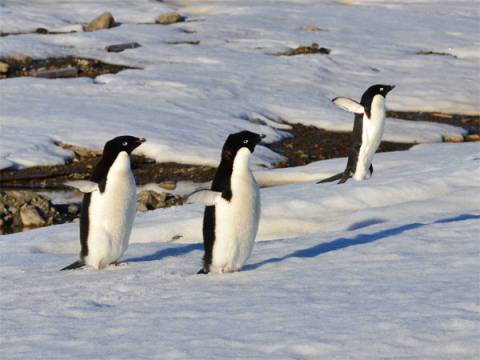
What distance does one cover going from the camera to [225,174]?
646 centimetres

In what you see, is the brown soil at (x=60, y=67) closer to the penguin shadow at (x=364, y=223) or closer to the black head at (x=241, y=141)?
the penguin shadow at (x=364, y=223)

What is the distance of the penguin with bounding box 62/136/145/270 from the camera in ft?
23.2

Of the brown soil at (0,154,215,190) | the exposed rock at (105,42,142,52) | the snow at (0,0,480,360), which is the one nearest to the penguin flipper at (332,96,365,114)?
the snow at (0,0,480,360)

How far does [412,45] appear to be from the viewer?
79.2 ft

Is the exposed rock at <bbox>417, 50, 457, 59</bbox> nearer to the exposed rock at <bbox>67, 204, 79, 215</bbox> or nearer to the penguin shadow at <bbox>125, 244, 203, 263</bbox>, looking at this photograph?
the exposed rock at <bbox>67, 204, 79, 215</bbox>

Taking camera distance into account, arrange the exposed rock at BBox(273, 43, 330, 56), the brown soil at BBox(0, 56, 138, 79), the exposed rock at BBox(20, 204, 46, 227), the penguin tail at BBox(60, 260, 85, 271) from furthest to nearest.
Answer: the exposed rock at BBox(273, 43, 330, 56), the brown soil at BBox(0, 56, 138, 79), the exposed rock at BBox(20, 204, 46, 227), the penguin tail at BBox(60, 260, 85, 271)

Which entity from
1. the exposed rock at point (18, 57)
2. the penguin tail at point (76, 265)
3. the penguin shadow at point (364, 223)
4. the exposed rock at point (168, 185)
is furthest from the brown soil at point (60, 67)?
the penguin tail at point (76, 265)

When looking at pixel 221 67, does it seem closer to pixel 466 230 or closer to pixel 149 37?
pixel 149 37

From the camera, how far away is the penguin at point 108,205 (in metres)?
7.08

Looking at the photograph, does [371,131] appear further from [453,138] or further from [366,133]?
[453,138]

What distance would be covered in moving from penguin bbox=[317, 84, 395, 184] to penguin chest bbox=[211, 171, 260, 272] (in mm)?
4736

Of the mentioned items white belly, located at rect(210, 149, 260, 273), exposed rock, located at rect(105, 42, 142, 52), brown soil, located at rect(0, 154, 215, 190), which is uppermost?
white belly, located at rect(210, 149, 260, 273)

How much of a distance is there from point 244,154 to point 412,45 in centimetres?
1840

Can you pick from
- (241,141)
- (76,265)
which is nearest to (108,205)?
(76,265)
